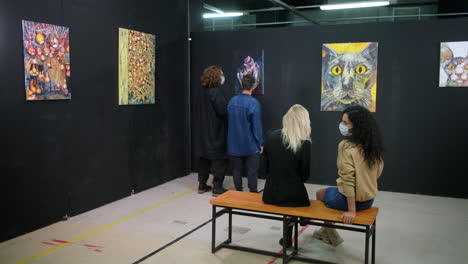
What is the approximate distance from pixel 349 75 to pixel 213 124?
2.08 meters

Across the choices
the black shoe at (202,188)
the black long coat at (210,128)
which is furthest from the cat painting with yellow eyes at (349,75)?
the black shoe at (202,188)

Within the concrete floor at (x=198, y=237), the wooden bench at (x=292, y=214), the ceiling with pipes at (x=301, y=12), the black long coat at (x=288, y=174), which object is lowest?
the concrete floor at (x=198, y=237)

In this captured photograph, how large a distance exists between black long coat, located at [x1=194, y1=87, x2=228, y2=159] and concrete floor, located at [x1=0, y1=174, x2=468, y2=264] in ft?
2.18

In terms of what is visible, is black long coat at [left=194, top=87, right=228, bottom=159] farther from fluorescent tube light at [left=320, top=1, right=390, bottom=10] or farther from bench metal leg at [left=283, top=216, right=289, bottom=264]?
fluorescent tube light at [left=320, top=1, right=390, bottom=10]

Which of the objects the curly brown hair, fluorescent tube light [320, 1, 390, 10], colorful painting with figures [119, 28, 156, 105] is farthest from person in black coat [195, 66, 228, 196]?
fluorescent tube light [320, 1, 390, 10]

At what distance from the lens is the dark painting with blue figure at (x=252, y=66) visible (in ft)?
22.7

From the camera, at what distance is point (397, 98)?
623cm

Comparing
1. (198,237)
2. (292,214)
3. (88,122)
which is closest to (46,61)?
(88,122)

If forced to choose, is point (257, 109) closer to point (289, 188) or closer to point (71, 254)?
point (289, 188)

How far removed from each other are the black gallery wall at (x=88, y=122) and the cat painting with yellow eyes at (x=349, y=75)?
88.3 inches

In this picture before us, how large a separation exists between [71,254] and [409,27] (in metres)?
5.01

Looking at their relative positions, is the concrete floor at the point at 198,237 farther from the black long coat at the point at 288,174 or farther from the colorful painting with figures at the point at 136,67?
the colorful painting with figures at the point at 136,67

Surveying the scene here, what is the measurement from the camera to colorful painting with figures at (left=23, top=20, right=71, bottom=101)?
4359 millimetres

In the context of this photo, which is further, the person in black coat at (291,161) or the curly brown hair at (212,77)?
the curly brown hair at (212,77)
